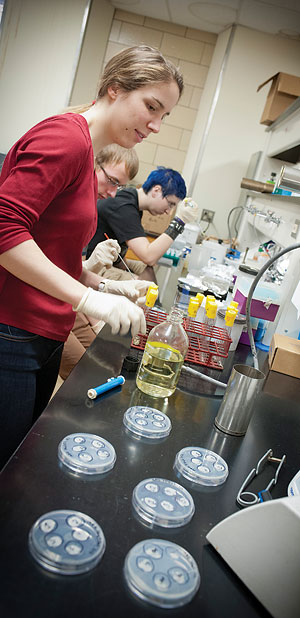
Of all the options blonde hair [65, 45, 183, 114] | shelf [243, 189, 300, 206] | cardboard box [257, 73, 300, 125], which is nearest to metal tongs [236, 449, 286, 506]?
blonde hair [65, 45, 183, 114]

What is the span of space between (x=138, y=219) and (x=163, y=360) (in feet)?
5.82

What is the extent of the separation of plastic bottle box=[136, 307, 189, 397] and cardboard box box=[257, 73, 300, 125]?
299 cm

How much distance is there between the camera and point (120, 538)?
2.12 feet

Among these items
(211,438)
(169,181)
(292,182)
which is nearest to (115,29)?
(169,181)

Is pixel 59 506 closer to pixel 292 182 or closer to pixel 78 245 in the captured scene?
pixel 78 245

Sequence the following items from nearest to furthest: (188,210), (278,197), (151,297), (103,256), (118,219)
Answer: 1. (151,297)
2. (103,256)
3. (118,219)
4. (278,197)
5. (188,210)

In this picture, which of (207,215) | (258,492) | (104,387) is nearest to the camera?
(258,492)

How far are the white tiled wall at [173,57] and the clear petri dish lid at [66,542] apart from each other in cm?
519

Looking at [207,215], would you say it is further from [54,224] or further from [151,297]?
[54,224]

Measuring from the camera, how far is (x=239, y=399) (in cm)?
102

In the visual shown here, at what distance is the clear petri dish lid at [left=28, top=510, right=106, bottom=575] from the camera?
56 cm

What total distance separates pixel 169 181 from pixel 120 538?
2.59 meters

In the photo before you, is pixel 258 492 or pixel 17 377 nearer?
pixel 258 492

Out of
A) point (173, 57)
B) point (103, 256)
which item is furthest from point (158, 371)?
point (173, 57)
